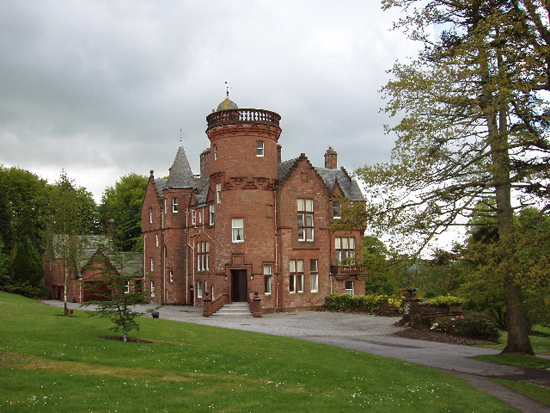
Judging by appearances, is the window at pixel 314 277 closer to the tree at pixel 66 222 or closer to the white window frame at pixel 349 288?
the white window frame at pixel 349 288

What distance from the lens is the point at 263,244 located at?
3831 cm

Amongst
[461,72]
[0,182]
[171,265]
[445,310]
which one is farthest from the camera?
[0,182]

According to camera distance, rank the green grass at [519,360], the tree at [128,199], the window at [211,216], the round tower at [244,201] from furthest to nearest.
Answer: the tree at [128,199] < the window at [211,216] < the round tower at [244,201] < the green grass at [519,360]

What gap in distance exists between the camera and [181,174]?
1912 inches

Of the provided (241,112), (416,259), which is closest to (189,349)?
(416,259)

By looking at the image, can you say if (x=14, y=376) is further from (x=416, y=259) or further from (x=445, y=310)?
(x=445, y=310)

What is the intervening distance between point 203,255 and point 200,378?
3068cm

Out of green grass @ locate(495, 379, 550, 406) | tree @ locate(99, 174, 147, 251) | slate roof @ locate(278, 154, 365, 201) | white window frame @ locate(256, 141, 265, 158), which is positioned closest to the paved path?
green grass @ locate(495, 379, 550, 406)

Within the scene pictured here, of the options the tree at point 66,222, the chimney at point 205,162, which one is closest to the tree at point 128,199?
the chimney at point 205,162

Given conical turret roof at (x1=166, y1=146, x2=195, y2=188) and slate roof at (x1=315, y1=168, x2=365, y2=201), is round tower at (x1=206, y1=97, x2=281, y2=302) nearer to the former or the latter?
slate roof at (x1=315, y1=168, x2=365, y2=201)

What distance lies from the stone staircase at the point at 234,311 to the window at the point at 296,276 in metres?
4.01

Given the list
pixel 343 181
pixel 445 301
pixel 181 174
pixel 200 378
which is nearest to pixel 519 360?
pixel 445 301

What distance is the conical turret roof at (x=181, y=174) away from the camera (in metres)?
48.0

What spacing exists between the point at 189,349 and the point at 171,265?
3123 cm
